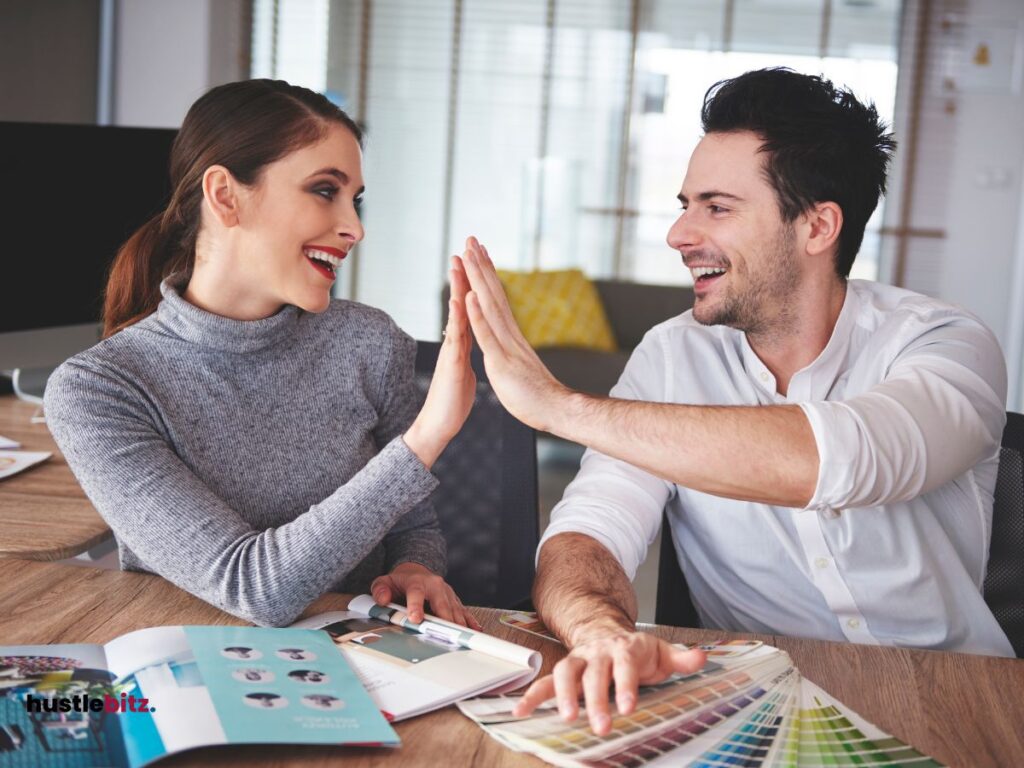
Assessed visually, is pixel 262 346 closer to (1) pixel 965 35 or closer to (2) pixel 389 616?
(2) pixel 389 616

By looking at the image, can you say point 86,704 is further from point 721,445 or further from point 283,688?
point 721,445

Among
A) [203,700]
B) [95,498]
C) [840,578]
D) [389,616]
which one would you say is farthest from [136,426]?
[840,578]

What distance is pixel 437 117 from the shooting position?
6668mm

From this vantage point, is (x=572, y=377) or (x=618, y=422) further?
(x=572, y=377)

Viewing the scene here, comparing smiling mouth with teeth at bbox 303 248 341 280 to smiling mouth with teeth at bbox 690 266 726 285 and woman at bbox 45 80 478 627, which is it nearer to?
woman at bbox 45 80 478 627

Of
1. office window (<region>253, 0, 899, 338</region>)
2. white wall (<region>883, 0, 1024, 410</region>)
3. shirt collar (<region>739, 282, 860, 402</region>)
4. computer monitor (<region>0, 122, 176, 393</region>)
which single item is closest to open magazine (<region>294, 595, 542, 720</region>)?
shirt collar (<region>739, 282, 860, 402</region>)

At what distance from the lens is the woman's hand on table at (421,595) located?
1276 millimetres

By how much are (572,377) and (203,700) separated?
166 inches

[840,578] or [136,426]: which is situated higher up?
[136,426]

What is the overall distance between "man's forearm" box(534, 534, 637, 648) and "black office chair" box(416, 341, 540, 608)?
290 mm

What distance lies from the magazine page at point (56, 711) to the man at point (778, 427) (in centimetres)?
36

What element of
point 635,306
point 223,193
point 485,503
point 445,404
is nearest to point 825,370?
point 485,503

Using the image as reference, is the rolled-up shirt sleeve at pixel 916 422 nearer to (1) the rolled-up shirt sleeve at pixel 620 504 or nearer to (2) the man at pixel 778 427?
(2) the man at pixel 778 427

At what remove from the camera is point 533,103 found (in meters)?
6.57
